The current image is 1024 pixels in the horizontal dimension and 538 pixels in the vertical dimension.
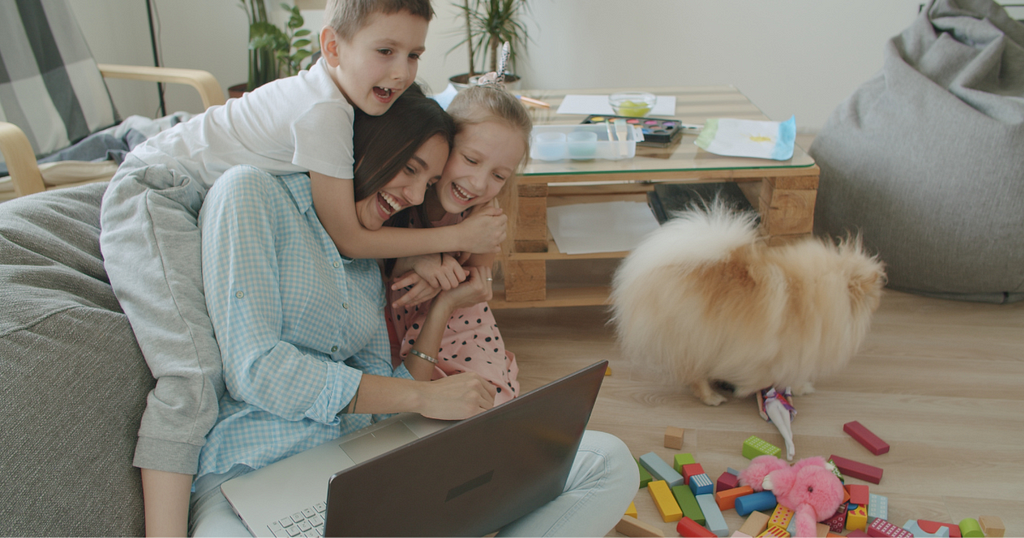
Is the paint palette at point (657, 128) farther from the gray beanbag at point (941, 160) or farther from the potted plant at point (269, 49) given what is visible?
the potted plant at point (269, 49)

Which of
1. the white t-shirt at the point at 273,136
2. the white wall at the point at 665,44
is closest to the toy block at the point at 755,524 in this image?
the white t-shirt at the point at 273,136

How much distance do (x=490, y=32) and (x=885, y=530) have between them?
99.9 inches

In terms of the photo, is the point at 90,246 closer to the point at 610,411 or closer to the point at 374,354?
the point at 374,354

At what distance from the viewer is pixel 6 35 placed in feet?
6.56

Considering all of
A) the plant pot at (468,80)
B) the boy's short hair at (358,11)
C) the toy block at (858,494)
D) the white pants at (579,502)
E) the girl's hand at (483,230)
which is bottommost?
the toy block at (858,494)

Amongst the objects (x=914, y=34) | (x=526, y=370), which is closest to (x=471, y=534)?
(x=526, y=370)

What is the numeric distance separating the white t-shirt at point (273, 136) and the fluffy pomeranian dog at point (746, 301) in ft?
2.38

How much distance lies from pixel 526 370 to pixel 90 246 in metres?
1.01

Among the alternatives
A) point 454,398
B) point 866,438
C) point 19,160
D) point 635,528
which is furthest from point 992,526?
point 19,160

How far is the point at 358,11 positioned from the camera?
106 centimetres

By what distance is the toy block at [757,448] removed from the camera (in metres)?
1.40

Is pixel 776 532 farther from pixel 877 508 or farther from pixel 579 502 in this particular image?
pixel 579 502

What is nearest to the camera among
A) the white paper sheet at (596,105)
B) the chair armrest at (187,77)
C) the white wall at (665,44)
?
the white paper sheet at (596,105)

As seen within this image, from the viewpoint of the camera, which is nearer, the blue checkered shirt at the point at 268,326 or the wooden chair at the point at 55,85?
the blue checkered shirt at the point at 268,326
